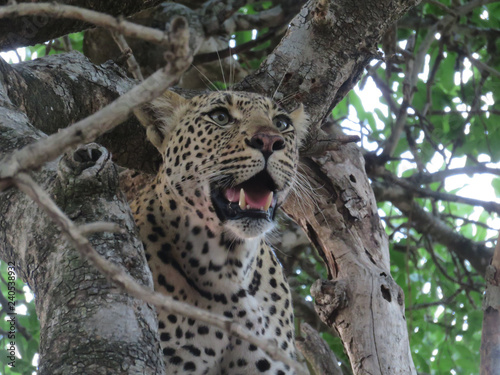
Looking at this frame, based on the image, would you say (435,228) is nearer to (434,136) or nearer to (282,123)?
(434,136)

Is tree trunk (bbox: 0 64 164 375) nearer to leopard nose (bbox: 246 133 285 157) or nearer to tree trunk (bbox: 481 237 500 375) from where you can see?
leopard nose (bbox: 246 133 285 157)

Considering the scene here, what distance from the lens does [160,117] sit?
4570mm

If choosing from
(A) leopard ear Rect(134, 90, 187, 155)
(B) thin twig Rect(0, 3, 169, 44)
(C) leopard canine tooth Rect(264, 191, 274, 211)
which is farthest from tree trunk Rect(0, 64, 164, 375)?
(A) leopard ear Rect(134, 90, 187, 155)

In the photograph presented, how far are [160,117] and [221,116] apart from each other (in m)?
0.43

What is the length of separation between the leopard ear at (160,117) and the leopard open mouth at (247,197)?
2.32ft

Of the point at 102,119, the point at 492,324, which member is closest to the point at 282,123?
the point at 492,324

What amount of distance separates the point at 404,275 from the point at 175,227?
10.8 feet

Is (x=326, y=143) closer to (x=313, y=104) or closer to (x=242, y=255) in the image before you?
(x=313, y=104)

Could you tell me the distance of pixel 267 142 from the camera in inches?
155

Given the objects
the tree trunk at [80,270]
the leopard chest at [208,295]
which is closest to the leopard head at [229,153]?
the leopard chest at [208,295]

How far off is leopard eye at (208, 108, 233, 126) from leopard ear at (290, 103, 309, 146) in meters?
0.42

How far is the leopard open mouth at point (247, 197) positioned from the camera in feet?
13.1

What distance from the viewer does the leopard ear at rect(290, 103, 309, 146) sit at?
4.55m

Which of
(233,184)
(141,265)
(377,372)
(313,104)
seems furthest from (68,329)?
(313,104)
